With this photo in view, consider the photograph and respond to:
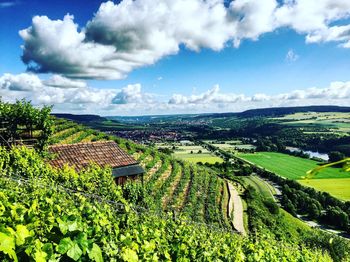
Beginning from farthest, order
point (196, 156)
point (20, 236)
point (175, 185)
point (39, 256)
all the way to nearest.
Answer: point (196, 156) → point (175, 185) → point (20, 236) → point (39, 256)

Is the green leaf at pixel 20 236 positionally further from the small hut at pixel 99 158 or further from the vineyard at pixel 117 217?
the small hut at pixel 99 158

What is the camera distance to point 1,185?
8.67 meters

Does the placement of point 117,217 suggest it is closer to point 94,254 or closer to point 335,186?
point 94,254

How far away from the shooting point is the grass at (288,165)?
10088 cm

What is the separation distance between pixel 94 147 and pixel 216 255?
21.8m

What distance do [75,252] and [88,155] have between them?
23487 mm

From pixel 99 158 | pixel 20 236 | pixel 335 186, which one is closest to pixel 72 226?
pixel 20 236

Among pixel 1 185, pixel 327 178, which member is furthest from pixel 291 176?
pixel 1 185

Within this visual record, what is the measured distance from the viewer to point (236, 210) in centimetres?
4059

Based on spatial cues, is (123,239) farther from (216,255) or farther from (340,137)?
(340,137)

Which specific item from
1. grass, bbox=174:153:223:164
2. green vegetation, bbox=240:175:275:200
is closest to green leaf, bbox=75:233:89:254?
green vegetation, bbox=240:175:275:200

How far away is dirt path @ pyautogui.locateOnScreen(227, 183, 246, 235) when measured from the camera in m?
34.5

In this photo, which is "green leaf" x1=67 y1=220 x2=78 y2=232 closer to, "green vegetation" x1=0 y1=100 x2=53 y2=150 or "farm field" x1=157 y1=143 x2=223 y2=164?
"green vegetation" x1=0 y1=100 x2=53 y2=150

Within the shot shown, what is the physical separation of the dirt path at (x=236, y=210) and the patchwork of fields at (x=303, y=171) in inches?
1390
